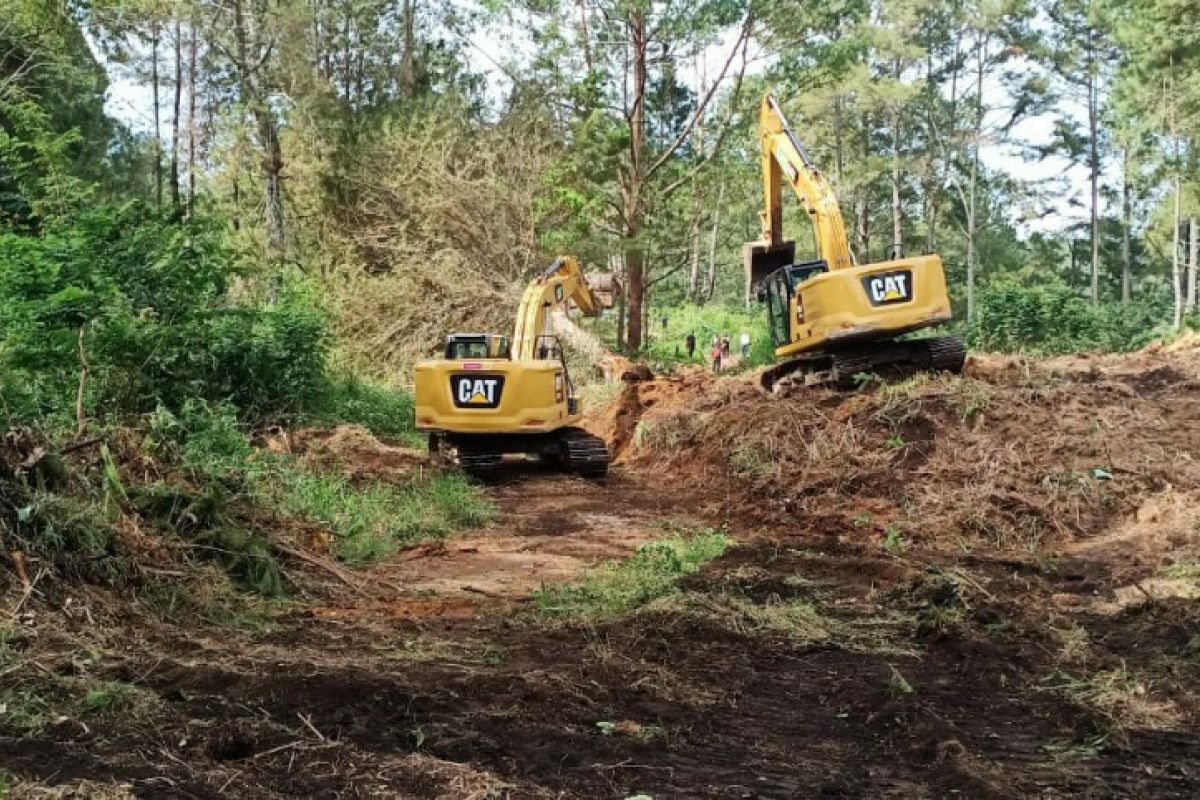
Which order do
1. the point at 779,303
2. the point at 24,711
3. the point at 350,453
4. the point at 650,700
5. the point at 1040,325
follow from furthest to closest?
the point at 1040,325
the point at 779,303
the point at 350,453
the point at 650,700
the point at 24,711

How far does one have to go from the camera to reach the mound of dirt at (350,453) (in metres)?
10.6

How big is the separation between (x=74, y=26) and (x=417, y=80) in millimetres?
8246

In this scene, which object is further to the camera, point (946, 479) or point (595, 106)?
point (595, 106)

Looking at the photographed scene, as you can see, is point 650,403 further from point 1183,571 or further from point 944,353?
point 1183,571

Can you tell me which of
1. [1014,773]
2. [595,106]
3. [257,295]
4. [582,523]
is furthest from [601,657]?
[595,106]

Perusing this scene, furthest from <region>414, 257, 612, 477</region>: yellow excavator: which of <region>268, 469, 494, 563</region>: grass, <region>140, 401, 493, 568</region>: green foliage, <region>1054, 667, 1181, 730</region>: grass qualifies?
<region>1054, 667, 1181, 730</region>: grass

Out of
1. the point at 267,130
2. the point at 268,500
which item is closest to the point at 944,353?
the point at 268,500

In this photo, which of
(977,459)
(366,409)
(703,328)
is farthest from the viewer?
(703,328)

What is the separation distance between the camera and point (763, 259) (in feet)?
45.0

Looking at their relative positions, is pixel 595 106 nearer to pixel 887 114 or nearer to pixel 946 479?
pixel 946 479

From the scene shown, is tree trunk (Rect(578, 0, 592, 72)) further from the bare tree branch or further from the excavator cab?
the excavator cab

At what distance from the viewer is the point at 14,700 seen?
135 inches

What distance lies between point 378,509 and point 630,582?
309 cm

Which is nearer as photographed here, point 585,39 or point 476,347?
point 476,347
